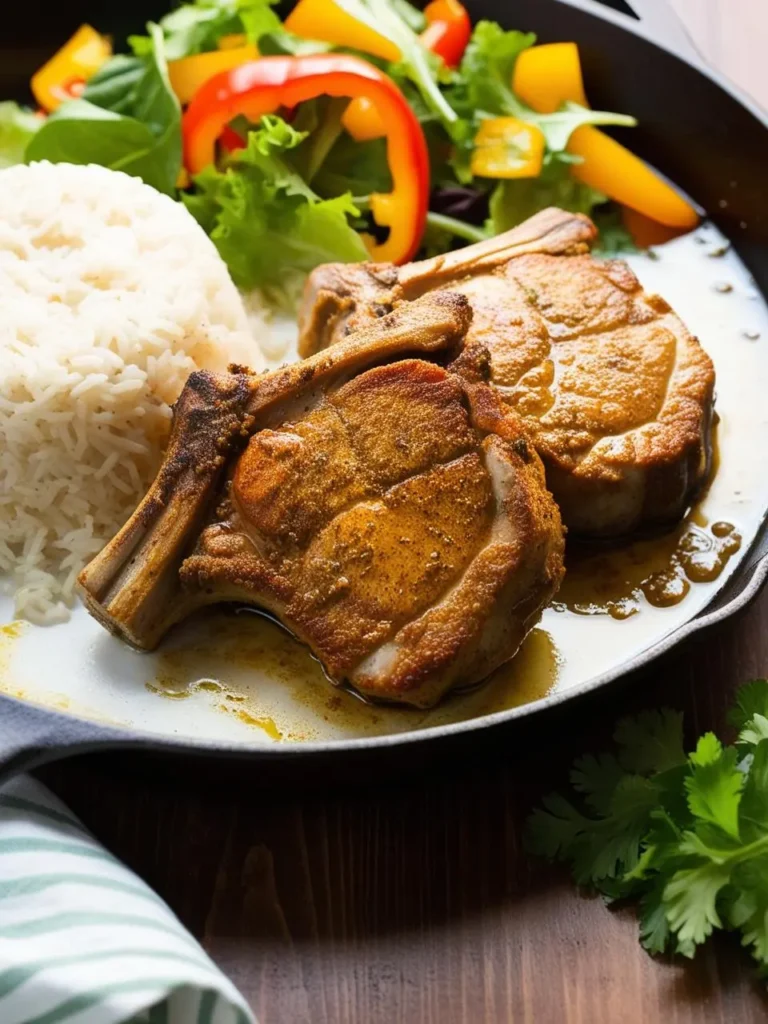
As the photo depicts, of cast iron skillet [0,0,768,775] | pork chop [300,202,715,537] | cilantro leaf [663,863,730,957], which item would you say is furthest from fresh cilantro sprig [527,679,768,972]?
cast iron skillet [0,0,768,775]

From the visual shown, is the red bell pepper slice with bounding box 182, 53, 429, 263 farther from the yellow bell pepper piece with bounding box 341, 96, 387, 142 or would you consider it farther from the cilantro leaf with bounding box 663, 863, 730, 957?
the cilantro leaf with bounding box 663, 863, 730, 957

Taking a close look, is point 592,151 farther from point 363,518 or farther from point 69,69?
point 363,518

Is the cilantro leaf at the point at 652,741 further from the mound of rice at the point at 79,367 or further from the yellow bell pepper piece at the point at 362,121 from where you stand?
the yellow bell pepper piece at the point at 362,121

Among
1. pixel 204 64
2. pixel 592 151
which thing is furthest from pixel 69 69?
pixel 592 151

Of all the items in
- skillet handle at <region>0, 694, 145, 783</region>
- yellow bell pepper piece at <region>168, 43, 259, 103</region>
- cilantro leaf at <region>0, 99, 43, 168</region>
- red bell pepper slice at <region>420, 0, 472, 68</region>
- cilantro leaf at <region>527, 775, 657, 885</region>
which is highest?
red bell pepper slice at <region>420, 0, 472, 68</region>

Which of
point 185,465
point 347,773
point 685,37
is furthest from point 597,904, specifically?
point 685,37

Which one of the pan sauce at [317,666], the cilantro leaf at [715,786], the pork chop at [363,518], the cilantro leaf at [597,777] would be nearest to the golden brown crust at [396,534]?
the pork chop at [363,518]
